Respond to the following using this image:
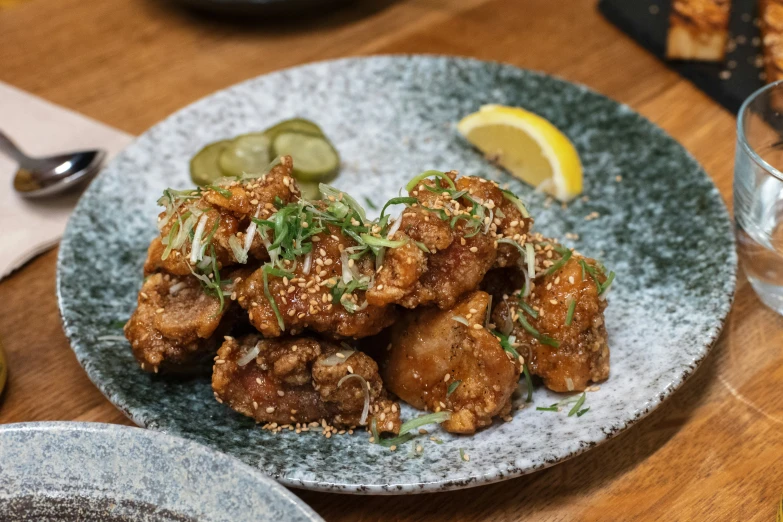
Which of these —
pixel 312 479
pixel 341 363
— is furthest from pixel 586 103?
pixel 312 479

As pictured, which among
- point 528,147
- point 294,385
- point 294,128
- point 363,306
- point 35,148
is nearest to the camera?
point 363,306

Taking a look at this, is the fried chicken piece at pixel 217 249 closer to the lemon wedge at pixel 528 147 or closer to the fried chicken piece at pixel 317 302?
the fried chicken piece at pixel 317 302

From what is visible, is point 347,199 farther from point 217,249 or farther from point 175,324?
point 175,324

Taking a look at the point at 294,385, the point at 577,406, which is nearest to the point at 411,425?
the point at 294,385

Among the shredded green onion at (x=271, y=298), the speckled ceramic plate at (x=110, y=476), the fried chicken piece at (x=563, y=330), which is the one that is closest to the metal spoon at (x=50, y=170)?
the shredded green onion at (x=271, y=298)

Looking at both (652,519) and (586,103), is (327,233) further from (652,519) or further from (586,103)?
(586,103)

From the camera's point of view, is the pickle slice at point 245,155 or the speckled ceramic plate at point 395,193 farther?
the pickle slice at point 245,155
